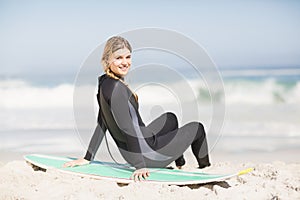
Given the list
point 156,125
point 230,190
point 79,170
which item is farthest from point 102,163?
point 230,190

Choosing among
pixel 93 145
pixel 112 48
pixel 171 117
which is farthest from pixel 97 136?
pixel 112 48

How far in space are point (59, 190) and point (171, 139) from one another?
953 mm

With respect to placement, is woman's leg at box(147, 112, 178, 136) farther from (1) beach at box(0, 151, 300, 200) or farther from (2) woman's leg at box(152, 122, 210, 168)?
(1) beach at box(0, 151, 300, 200)

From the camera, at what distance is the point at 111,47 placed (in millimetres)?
3801

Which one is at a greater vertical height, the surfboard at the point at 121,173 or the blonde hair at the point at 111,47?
the blonde hair at the point at 111,47

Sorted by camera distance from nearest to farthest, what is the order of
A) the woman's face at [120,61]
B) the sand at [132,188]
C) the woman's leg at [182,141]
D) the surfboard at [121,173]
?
1. the sand at [132,188]
2. the surfboard at [121,173]
3. the woman's face at [120,61]
4. the woman's leg at [182,141]

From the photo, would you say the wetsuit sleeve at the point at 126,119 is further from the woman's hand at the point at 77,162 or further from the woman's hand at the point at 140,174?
→ the woman's hand at the point at 77,162

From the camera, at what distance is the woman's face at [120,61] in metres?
3.79

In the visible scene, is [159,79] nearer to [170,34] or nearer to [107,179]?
[170,34]

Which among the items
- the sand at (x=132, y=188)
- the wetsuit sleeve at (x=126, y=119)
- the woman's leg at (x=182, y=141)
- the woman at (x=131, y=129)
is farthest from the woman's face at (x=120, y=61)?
the sand at (x=132, y=188)

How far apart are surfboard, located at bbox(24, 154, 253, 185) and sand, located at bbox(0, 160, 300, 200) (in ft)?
0.18

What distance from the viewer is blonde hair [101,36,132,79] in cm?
379

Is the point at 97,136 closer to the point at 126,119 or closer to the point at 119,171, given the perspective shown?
the point at 119,171

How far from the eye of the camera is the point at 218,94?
4.47 m
